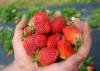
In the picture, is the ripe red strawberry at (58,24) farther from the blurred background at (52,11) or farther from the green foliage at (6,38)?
the green foliage at (6,38)

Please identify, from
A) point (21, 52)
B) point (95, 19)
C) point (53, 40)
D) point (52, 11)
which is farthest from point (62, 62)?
point (95, 19)

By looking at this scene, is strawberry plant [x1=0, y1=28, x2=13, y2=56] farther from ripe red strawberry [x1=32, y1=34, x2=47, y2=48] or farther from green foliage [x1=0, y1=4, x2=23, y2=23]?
ripe red strawberry [x1=32, y1=34, x2=47, y2=48]

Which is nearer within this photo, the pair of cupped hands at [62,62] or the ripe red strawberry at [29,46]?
the pair of cupped hands at [62,62]

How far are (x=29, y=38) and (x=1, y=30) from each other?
9.07ft

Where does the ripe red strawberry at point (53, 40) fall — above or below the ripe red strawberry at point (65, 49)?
above

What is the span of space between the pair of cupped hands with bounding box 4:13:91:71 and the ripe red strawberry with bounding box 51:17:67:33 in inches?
2.9

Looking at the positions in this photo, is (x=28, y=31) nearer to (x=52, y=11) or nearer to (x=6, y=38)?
(x=52, y=11)

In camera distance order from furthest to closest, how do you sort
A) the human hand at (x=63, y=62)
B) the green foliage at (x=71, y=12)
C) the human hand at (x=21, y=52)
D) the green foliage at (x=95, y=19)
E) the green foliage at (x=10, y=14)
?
the green foliage at (x=10, y=14)
the green foliage at (x=71, y=12)
the green foliage at (x=95, y=19)
the human hand at (x=21, y=52)
the human hand at (x=63, y=62)

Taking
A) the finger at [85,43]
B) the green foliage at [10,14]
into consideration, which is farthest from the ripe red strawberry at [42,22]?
the green foliage at [10,14]

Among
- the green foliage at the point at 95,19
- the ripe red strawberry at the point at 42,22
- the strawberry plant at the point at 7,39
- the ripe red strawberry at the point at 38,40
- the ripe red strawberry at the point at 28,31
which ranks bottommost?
the strawberry plant at the point at 7,39

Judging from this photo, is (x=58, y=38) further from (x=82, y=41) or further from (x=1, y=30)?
(x=1, y=30)

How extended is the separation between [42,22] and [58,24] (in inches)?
4.2

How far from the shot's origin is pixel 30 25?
2.37 metres

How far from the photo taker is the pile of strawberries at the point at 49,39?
2.22m
